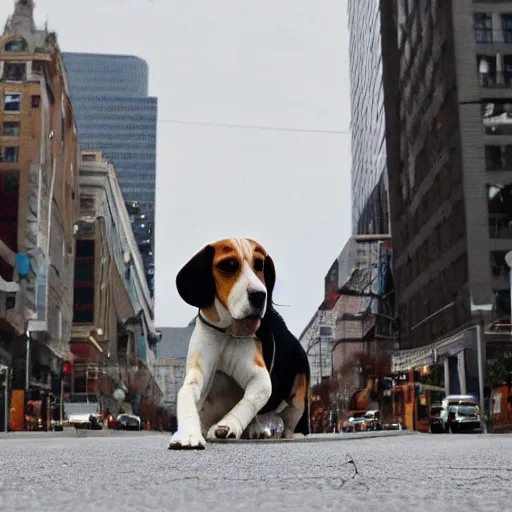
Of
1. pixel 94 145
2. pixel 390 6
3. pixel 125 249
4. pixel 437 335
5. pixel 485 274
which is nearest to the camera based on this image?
pixel 485 274

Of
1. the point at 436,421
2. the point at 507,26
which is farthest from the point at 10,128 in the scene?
the point at 436,421

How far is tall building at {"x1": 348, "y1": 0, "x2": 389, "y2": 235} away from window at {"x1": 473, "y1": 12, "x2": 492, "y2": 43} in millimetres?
24177

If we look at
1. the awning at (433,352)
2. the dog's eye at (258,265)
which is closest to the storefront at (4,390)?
the awning at (433,352)

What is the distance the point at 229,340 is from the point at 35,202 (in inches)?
2296

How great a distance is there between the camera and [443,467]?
3545 millimetres

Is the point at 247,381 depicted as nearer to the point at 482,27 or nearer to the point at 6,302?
the point at 6,302

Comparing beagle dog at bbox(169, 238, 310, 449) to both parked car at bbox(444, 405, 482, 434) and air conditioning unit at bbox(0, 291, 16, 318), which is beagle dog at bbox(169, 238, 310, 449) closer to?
parked car at bbox(444, 405, 482, 434)

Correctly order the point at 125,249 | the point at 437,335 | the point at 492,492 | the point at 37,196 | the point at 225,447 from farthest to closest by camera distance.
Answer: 1. the point at 125,249
2. the point at 37,196
3. the point at 437,335
4. the point at 225,447
5. the point at 492,492

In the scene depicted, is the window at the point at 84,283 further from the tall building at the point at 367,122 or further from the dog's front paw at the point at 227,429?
the dog's front paw at the point at 227,429

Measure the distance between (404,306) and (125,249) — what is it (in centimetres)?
5595

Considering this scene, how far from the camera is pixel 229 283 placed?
235 inches

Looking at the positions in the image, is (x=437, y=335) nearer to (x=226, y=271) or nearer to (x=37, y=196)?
(x=37, y=196)

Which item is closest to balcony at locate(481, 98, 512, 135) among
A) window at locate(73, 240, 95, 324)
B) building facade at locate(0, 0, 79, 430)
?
building facade at locate(0, 0, 79, 430)

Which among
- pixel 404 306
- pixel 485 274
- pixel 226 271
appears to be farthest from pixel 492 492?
pixel 404 306
